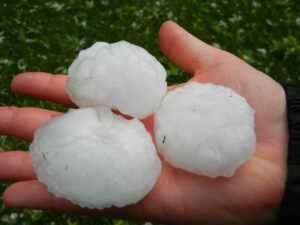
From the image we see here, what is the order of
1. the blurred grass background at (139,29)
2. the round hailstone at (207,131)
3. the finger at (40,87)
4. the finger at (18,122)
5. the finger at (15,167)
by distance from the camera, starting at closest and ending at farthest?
the round hailstone at (207,131) → the finger at (15,167) → the finger at (18,122) → the finger at (40,87) → the blurred grass background at (139,29)

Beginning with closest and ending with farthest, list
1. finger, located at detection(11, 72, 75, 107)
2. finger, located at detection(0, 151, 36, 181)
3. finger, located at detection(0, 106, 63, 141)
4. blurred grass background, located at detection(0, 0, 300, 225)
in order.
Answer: finger, located at detection(0, 151, 36, 181) < finger, located at detection(0, 106, 63, 141) < finger, located at detection(11, 72, 75, 107) < blurred grass background, located at detection(0, 0, 300, 225)

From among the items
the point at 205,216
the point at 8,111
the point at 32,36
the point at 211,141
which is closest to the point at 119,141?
the point at 211,141

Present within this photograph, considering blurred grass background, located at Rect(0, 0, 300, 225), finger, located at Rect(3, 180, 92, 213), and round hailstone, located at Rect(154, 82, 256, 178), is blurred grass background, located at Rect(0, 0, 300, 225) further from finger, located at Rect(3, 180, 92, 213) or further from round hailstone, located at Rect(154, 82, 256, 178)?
round hailstone, located at Rect(154, 82, 256, 178)

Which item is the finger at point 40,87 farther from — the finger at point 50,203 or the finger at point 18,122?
the finger at point 50,203

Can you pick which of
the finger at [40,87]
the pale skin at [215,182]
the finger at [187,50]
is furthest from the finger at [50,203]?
the finger at [187,50]

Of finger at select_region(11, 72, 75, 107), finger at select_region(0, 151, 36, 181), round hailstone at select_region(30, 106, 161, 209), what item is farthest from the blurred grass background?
round hailstone at select_region(30, 106, 161, 209)
